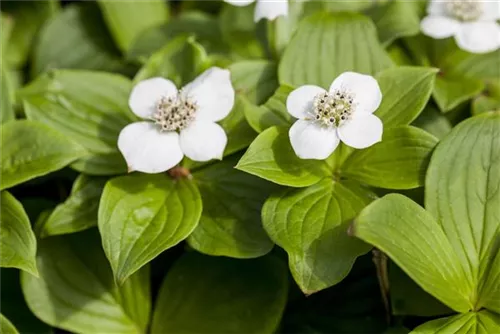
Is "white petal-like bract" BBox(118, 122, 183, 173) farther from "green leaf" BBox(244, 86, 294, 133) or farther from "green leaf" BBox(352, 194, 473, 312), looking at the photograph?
"green leaf" BBox(352, 194, 473, 312)

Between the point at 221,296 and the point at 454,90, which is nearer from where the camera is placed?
the point at 221,296

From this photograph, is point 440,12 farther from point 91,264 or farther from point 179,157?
point 91,264

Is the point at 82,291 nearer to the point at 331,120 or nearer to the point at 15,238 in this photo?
the point at 15,238

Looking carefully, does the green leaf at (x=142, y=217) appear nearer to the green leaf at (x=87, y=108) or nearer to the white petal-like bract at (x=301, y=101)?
the green leaf at (x=87, y=108)

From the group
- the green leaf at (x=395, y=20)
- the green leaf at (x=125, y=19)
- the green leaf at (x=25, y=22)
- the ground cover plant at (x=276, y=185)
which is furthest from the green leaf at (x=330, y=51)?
the green leaf at (x=25, y=22)

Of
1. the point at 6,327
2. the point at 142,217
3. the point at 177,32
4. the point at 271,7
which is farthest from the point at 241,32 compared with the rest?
the point at 6,327

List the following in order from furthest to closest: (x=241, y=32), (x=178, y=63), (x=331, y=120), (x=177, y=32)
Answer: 1. (x=177, y=32)
2. (x=241, y=32)
3. (x=178, y=63)
4. (x=331, y=120)
